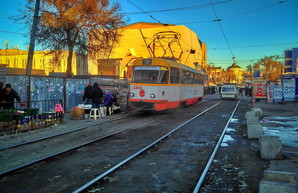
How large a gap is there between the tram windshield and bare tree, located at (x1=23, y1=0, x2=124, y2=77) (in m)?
10.5

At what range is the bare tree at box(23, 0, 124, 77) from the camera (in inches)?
830

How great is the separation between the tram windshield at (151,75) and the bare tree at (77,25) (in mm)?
10490

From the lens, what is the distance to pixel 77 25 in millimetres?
22828

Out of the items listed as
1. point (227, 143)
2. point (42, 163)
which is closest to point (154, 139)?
point (227, 143)

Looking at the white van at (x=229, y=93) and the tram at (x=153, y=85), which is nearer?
the tram at (x=153, y=85)

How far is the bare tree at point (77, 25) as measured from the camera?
21078 mm

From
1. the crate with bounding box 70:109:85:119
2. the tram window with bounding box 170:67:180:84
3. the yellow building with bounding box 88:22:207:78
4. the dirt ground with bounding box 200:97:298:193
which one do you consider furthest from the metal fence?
the yellow building with bounding box 88:22:207:78

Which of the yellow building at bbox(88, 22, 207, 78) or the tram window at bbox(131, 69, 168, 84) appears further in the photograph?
the yellow building at bbox(88, 22, 207, 78)

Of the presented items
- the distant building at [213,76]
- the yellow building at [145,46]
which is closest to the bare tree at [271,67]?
the yellow building at [145,46]

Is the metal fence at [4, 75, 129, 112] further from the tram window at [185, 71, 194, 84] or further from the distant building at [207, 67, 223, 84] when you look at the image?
the distant building at [207, 67, 223, 84]

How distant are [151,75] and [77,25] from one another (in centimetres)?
1249

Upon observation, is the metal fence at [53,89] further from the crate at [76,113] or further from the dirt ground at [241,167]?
the dirt ground at [241,167]

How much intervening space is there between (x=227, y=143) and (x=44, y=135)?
20.3 ft

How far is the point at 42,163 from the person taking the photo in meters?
5.57
